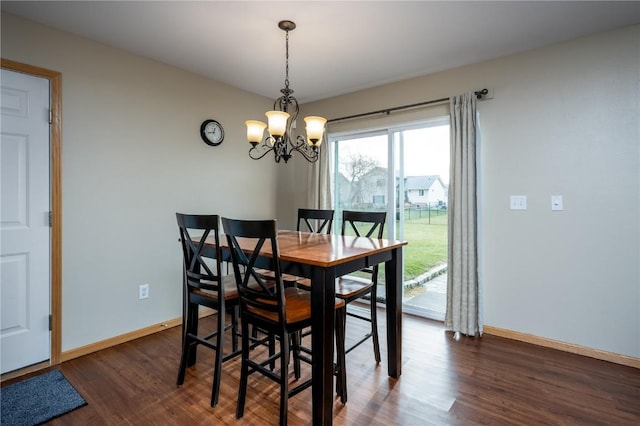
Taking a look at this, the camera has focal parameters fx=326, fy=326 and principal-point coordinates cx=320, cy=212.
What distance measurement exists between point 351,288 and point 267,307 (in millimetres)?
721

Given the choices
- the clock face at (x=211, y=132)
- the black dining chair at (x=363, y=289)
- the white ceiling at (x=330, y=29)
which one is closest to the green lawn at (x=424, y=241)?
the black dining chair at (x=363, y=289)

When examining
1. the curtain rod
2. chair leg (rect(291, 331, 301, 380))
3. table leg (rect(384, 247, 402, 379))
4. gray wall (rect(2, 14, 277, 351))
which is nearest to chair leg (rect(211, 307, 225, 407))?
chair leg (rect(291, 331, 301, 380))

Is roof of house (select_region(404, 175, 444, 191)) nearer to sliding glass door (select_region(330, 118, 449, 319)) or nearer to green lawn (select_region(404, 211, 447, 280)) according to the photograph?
sliding glass door (select_region(330, 118, 449, 319))

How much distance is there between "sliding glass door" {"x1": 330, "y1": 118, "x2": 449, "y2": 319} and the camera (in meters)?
3.32

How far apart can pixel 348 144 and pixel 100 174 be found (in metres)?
2.61

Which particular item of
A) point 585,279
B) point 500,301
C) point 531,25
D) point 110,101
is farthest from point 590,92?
point 110,101

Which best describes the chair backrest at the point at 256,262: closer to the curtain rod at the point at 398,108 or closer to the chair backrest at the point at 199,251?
the chair backrest at the point at 199,251

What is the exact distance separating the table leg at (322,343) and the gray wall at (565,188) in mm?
1994

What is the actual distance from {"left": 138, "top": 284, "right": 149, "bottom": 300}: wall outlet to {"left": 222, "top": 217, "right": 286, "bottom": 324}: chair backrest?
1.53 metres

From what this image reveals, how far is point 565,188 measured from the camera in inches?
104

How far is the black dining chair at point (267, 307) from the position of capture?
5.39ft

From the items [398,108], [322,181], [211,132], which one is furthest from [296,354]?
[398,108]

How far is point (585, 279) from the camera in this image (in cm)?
257

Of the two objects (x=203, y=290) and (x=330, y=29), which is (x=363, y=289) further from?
(x=330, y=29)
